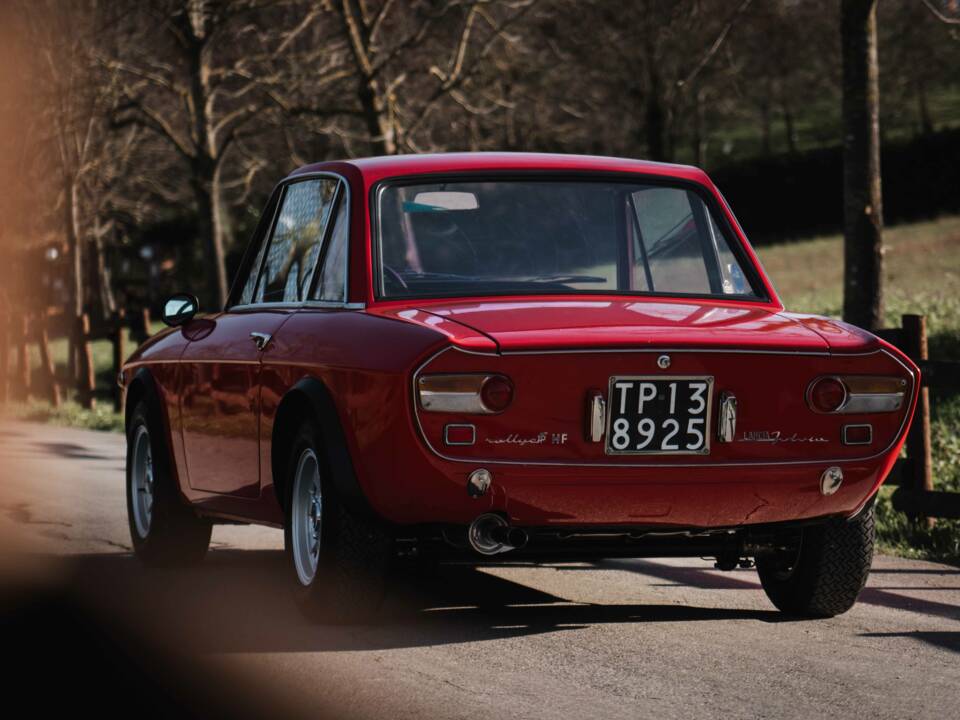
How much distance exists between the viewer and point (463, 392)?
215 inches

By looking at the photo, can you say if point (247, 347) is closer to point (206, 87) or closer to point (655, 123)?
point (206, 87)

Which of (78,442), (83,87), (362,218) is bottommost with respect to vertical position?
(78,442)

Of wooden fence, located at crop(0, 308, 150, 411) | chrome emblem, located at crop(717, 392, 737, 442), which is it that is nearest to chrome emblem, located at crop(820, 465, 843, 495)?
chrome emblem, located at crop(717, 392, 737, 442)

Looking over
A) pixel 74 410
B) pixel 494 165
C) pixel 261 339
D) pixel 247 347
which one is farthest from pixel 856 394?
pixel 74 410

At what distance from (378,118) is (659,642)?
17051 mm

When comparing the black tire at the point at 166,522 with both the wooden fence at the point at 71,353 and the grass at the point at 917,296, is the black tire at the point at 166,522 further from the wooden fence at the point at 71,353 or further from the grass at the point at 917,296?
the wooden fence at the point at 71,353

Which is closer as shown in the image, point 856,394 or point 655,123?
point 856,394

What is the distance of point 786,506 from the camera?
19.2ft

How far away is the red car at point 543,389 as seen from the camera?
217 inches

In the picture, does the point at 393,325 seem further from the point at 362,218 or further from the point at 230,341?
the point at 230,341

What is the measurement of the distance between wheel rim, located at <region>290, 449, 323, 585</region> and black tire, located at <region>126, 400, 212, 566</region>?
5.62 ft

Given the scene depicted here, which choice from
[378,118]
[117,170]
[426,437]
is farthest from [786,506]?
[117,170]

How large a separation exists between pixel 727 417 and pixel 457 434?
94 centimetres

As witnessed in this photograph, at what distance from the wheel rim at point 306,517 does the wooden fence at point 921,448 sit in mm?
4062
